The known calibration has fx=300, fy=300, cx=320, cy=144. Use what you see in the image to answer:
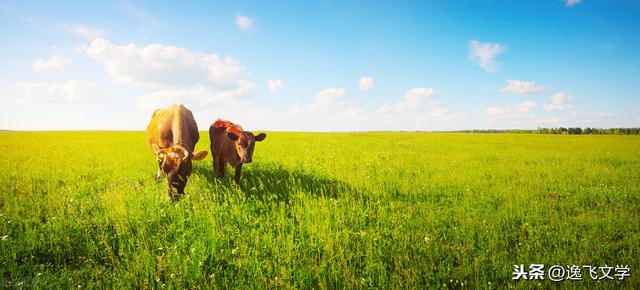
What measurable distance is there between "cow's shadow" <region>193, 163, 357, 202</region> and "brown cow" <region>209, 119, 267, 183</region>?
50 cm

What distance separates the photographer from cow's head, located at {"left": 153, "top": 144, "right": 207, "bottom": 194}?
716cm

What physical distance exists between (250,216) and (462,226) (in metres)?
4.23

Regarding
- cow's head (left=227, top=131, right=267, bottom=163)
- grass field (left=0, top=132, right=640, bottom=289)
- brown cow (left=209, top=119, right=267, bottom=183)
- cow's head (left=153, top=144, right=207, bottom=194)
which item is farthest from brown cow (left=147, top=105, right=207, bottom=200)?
cow's head (left=227, top=131, right=267, bottom=163)

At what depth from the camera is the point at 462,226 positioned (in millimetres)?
5949

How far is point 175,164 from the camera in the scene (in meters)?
7.18

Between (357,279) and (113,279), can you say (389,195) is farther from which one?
(113,279)

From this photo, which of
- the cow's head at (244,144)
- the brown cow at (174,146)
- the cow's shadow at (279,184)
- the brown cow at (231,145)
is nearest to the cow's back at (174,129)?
the brown cow at (174,146)

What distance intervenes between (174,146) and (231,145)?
219cm

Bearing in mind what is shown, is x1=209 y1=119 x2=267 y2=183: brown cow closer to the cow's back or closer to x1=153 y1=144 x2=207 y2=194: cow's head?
the cow's back

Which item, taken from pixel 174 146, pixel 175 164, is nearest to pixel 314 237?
pixel 175 164

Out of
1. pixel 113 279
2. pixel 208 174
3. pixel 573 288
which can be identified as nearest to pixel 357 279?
pixel 573 288

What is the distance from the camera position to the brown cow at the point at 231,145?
28.0ft

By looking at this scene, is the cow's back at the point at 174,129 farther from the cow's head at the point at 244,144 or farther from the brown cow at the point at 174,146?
the cow's head at the point at 244,144

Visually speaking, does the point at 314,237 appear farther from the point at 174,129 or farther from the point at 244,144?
the point at 174,129
